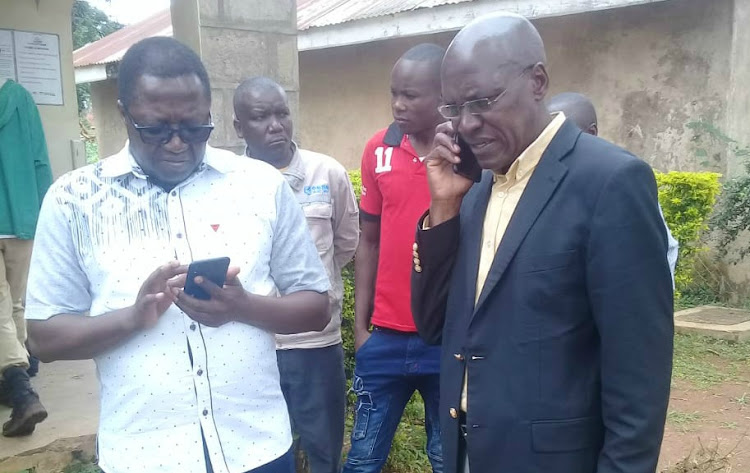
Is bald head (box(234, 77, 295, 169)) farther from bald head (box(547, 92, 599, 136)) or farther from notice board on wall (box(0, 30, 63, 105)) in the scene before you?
notice board on wall (box(0, 30, 63, 105))

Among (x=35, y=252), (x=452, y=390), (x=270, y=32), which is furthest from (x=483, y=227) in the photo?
(x=270, y=32)

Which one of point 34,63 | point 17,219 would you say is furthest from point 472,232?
point 34,63

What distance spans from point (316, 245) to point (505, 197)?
1.37 m

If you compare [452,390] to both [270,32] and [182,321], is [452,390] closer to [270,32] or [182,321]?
[182,321]

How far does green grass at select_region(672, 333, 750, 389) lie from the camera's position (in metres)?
5.63

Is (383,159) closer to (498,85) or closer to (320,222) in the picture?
(320,222)

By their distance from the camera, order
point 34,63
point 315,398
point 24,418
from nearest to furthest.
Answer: point 315,398, point 24,418, point 34,63

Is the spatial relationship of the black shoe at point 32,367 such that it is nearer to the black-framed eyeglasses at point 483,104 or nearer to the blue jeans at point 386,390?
the blue jeans at point 386,390

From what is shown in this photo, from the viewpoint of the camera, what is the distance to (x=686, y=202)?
691 cm

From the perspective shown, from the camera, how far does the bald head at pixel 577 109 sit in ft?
9.46

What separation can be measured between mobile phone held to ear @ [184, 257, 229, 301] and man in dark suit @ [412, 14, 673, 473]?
65 cm

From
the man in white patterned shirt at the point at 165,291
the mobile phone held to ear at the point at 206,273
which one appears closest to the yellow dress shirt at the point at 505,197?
the man in white patterned shirt at the point at 165,291

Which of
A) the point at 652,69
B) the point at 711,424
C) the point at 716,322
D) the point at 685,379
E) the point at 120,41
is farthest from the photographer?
the point at 120,41

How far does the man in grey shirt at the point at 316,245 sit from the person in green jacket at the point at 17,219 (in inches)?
62.1
